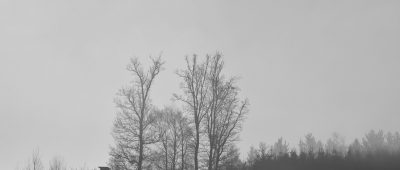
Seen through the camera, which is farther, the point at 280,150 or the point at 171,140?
the point at 280,150

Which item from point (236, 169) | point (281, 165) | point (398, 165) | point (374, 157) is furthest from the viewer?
point (236, 169)

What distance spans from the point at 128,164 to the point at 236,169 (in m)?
7.65

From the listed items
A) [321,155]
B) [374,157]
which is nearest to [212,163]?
[321,155]

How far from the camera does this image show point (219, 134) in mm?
25656

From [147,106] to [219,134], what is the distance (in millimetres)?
5467

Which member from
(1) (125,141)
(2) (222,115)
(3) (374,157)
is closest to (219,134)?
(2) (222,115)

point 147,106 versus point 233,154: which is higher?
point 147,106

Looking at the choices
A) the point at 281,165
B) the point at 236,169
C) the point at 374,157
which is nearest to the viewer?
the point at 374,157

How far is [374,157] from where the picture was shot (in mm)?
19172

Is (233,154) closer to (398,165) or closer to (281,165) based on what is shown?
(281,165)

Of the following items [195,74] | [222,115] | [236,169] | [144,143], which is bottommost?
[236,169]

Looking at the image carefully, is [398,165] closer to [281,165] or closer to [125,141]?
[281,165]

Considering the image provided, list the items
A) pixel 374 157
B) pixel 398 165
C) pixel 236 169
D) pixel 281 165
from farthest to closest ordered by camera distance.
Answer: pixel 236 169 → pixel 281 165 → pixel 374 157 → pixel 398 165

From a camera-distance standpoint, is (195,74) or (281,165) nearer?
(281,165)
